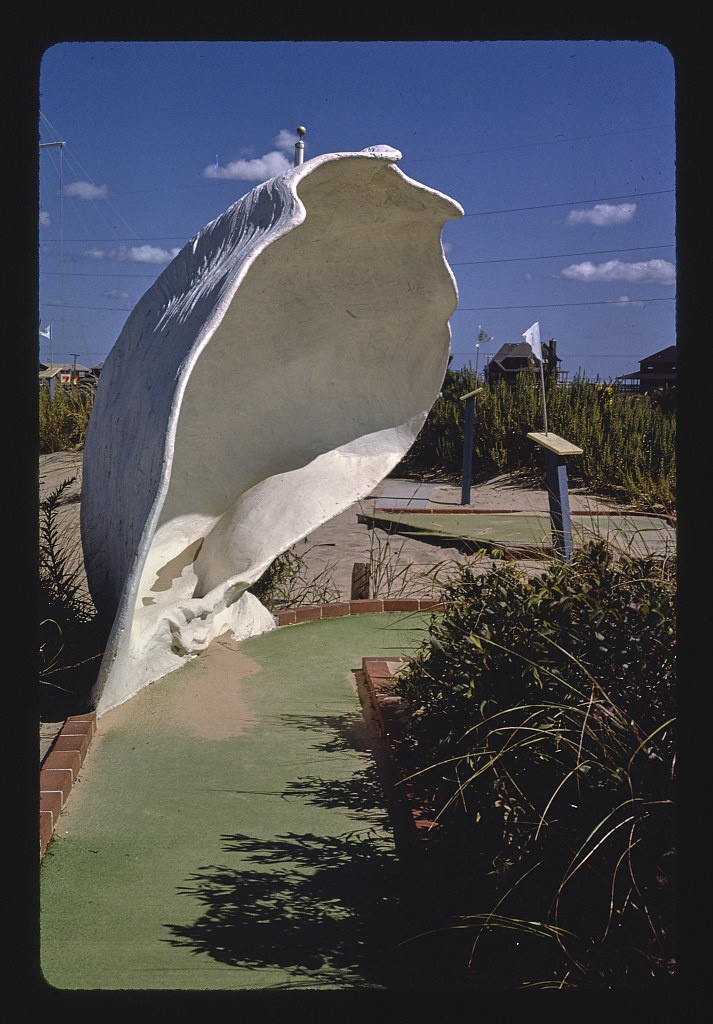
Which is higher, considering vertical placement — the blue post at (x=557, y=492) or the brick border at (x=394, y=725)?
the blue post at (x=557, y=492)

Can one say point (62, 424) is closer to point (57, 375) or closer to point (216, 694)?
point (57, 375)

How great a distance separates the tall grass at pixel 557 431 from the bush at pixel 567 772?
11481mm

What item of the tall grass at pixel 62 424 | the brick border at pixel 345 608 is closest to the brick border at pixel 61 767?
the brick border at pixel 345 608

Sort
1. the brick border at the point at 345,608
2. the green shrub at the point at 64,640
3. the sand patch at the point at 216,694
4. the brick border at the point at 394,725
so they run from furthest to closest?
the brick border at the point at 345,608 < the green shrub at the point at 64,640 < the sand patch at the point at 216,694 < the brick border at the point at 394,725

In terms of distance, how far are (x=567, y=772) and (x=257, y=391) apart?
4.10 metres

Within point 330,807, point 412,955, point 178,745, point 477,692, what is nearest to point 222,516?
point 178,745

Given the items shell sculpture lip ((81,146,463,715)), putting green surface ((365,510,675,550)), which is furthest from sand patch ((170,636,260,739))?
putting green surface ((365,510,675,550))

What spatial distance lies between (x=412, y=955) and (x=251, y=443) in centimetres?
408

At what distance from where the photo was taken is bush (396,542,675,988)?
2.06 m

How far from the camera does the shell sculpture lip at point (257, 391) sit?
15.0 feet

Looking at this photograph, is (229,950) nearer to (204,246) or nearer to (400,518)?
(204,246)

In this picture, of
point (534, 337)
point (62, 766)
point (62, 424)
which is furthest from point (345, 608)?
point (62, 424)

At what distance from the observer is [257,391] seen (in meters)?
5.98

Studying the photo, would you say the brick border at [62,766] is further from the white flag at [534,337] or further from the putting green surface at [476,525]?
the putting green surface at [476,525]
